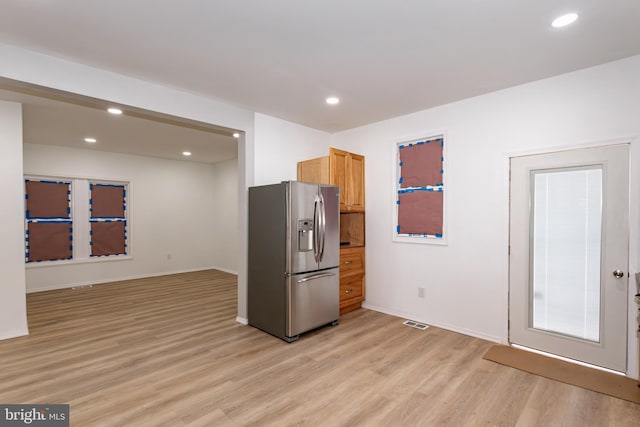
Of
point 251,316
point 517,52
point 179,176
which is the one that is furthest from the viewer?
point 179,176

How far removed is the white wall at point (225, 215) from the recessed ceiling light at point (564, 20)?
20.7 feet

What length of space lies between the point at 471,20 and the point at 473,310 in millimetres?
2894

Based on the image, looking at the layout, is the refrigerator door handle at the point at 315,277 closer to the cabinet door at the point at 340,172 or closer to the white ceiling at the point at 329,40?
the cabinet door at the point at 340,172

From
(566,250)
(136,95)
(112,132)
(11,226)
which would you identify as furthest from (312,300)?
(112,132)

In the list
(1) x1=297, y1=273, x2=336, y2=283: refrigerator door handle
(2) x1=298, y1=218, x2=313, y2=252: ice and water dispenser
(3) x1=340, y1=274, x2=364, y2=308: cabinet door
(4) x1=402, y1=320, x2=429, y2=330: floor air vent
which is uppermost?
(2) x1=298, y1=218, x2=313, y2=252: ice and water dispenser

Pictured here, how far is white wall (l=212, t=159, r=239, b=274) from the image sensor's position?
7457mm

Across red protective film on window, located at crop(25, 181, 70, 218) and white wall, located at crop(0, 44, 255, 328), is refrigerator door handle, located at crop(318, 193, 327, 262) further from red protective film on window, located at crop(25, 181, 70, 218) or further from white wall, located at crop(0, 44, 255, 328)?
red protective film on window, located at crop(25, 181, 70, 218)

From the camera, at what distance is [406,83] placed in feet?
10.4

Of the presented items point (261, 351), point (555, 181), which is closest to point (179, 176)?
point (261, 351)

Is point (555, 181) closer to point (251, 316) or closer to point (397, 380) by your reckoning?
point (397, 380)

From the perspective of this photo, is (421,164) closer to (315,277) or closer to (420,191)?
(420,191)

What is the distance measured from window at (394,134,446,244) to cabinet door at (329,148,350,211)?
695 mm

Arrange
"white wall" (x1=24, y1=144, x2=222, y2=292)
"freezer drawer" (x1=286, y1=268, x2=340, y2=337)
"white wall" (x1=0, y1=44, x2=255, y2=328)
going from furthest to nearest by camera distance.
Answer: "white wall" (x1=24, y1=144, x2=222, y2=292)
"freezer drawer" (x1=286, y1=268, x2=340, y2=337)
"white wall" (x1=0, y1=44, x2=255, y2=328)

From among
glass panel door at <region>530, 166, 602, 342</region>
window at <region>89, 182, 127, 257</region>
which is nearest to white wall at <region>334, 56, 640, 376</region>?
glass panel door at <region>530, 166, 602, 342</region>
